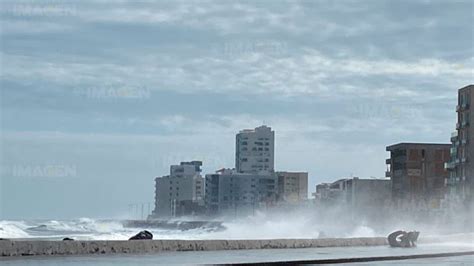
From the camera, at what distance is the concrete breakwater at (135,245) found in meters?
23.6

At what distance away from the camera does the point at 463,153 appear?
120m

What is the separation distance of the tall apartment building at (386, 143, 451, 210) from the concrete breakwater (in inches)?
4329

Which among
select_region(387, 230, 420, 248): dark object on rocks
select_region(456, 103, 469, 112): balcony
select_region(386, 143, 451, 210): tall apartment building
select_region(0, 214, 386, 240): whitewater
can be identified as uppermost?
select_region(456, 103, 469, 112): balcony

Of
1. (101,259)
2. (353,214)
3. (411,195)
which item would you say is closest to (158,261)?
(101,259)

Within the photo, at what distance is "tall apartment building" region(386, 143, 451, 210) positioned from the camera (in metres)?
142

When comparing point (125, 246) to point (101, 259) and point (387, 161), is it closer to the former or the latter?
point (101, 259)

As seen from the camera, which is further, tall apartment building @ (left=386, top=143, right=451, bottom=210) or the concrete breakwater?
tall apartment building @ (left=386, top=143, right=451, bottom=210)

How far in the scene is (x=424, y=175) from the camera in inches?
5684

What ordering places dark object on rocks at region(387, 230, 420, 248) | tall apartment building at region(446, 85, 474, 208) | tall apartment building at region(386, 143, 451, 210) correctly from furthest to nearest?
tall apartment building at region(386, 143, 451, 210)
tall apartment building at region(446, 85, 474, 208)
dark object on rocks at region(387, 230, 420, 248)

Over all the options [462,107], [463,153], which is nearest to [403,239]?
[463,153]

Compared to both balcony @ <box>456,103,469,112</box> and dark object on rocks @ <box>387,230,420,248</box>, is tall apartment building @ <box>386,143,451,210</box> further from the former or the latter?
dark object on rocks @ <box>387,230,420,248</box>

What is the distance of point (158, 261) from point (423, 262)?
25.1 ft

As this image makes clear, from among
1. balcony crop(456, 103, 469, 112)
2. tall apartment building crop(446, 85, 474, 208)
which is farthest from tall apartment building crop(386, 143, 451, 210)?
balcony crop(456, 103, 469, 112)

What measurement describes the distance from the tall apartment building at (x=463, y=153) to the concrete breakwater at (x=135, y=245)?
284ft
